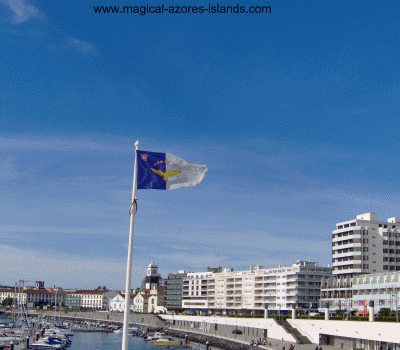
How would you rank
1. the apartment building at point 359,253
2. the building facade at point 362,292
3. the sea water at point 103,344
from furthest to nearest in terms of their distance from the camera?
the apartment building at point 359,253 < the sea water at point 103,344 < the building facade at point 362,292

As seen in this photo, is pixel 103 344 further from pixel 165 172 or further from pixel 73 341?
pixel 165 172

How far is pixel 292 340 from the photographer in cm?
9912

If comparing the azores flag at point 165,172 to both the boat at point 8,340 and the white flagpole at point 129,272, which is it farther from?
the boat at point 8,340

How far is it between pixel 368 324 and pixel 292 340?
24.8 m

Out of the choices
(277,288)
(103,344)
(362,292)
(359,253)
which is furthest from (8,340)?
(277,288)

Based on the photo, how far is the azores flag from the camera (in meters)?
25.1

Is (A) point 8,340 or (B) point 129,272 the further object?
(A) point 8,340

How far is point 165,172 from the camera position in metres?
25.2

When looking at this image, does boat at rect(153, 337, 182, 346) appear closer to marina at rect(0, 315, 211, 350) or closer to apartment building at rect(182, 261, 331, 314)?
marina at rect(0, 315, 211, 350)


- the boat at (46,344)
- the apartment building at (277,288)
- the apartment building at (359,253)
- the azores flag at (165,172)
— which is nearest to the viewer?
the azores flag at (165,172)

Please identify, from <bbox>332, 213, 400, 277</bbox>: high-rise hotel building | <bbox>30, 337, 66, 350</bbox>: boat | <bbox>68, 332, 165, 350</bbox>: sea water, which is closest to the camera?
<bbox>30, 337, 66, 350</bbox>: boat

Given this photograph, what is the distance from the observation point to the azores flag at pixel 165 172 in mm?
25141

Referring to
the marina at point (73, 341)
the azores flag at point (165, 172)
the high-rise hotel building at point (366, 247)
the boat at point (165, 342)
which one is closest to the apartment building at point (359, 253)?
the high-rise hotel building at point (366, 247)

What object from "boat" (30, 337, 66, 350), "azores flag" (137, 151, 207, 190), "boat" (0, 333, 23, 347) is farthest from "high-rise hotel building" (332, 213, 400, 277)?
"azores flag" (137, 151, 207, 190)
